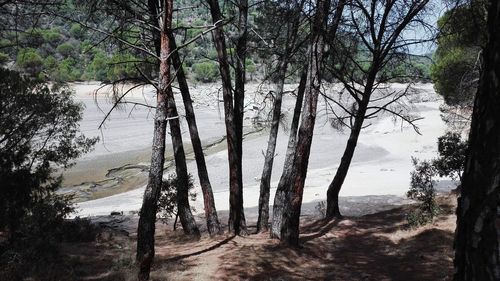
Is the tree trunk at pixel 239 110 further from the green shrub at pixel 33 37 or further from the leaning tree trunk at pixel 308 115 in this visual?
the green shrub at pixel 33 37

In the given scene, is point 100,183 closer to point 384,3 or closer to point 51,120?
point 51,120

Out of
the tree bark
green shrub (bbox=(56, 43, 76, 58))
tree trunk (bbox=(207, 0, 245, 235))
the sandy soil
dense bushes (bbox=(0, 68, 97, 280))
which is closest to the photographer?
dense bushes (bbox=(0, 68, 97, 280))

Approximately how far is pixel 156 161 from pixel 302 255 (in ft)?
10.8

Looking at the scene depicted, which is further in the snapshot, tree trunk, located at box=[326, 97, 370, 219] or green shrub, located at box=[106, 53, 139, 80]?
tree trunk, located at box=[326, 97, 370, 219]

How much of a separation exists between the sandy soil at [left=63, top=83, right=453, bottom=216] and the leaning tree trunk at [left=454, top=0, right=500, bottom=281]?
1097 centimetres

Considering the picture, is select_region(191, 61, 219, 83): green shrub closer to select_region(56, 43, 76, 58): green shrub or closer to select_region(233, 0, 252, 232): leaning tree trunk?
select_region(56, 43, 76, 58): green shrub

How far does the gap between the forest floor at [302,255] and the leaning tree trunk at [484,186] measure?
5.34 meters

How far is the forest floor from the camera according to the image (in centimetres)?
702

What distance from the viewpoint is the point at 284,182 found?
29.3 ft

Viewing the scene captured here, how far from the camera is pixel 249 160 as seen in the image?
3012cm

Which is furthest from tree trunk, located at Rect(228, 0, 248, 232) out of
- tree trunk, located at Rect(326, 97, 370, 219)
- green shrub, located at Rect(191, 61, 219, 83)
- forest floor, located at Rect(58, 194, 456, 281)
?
green shrub, located at Rect(191, 61, 219, 83)

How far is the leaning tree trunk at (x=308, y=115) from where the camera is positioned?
26.3 ft

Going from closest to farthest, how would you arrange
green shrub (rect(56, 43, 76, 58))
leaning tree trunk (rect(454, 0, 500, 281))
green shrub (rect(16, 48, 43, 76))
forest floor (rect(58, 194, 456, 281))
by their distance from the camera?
leaning tree trunk (rect(454, 0, 500, 281))
forest floor (rect(58, 194, 456, 281))
green shrub (rect(16, 48, 43, 76))
green shrub (rect(56, 43, 76, 58))

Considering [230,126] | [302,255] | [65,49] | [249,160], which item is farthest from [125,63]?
[65,49]
